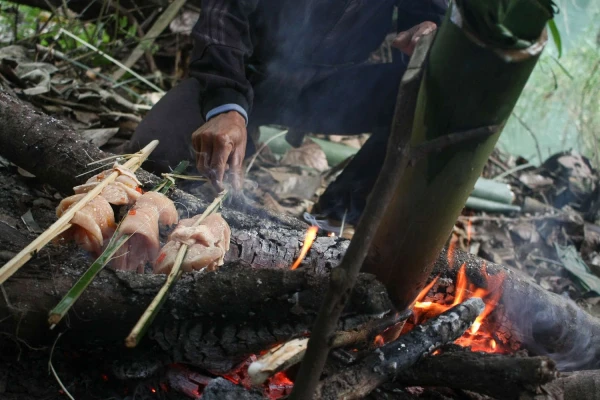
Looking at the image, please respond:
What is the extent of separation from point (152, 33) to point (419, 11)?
2.89 meters

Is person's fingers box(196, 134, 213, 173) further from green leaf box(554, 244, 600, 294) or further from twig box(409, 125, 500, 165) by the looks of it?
green leaf box(554, 244, 600, 294)

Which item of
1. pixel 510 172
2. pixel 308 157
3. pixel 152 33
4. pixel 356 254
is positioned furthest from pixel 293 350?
pixel 510 172

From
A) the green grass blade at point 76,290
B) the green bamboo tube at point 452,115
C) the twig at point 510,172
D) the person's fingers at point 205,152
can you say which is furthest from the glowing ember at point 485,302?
the twig at point 510,172

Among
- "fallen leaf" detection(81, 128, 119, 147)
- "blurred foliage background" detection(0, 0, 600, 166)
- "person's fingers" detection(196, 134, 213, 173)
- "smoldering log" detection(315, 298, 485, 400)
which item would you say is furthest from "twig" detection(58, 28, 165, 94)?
"smoldering log" detection(315, 298, 485, 400)

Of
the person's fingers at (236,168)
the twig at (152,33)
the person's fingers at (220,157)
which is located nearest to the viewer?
the person's fingers at (220,157)

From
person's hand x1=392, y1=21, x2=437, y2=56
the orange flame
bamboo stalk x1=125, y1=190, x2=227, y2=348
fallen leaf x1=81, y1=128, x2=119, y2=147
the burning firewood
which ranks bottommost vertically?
fallen leaf x1=81, y1=128, x2=119, y2=147

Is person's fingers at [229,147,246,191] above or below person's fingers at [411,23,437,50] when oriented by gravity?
below

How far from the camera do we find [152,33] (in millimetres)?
5547

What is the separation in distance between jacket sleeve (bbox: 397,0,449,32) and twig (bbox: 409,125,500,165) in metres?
2.44

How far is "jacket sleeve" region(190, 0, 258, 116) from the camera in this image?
3.08 m

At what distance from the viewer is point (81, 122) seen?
14.1ft

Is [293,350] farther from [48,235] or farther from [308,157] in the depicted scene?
[308,157]

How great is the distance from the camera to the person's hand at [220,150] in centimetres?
269

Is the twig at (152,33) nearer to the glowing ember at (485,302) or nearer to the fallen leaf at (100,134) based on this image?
the fallen leaf at (100,134)
